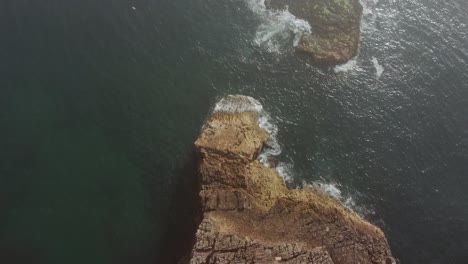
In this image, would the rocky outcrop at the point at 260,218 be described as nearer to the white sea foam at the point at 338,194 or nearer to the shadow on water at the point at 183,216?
the white sea foam at the point at 338,194

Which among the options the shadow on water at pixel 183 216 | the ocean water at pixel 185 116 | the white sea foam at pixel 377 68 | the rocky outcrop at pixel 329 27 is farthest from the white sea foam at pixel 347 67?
the shadow on water at pixel 183 216

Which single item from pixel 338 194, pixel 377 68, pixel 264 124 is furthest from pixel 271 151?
pixel 377 68

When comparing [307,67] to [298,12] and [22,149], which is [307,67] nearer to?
[298,12]

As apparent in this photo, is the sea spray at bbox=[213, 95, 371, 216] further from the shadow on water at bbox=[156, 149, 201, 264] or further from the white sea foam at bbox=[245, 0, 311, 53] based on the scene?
the white sea foam at bbox=[245, 0, 311, 53]

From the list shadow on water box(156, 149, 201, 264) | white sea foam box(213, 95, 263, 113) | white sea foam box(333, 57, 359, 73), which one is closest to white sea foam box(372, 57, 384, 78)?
white sea foam box(333, 57, 359, 73)

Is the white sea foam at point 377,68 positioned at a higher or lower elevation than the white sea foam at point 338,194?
higher

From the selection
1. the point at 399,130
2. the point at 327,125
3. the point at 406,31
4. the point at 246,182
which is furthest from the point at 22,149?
the point at 406,31
